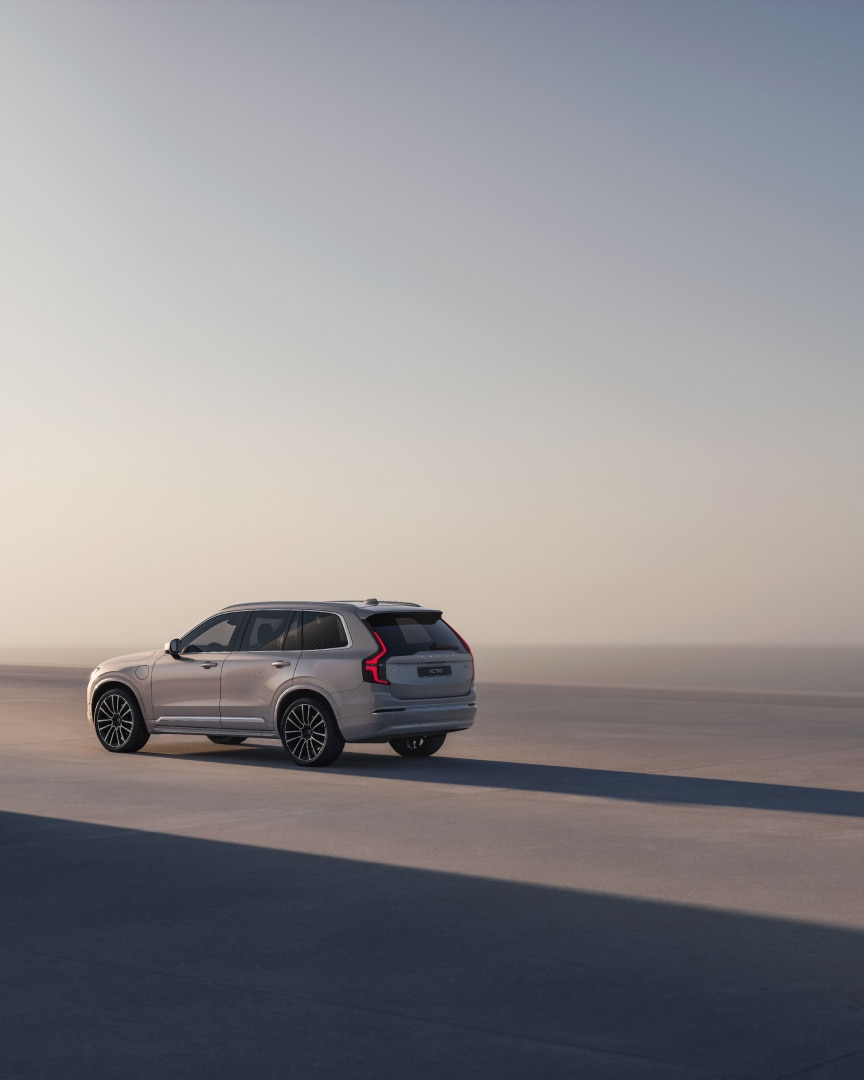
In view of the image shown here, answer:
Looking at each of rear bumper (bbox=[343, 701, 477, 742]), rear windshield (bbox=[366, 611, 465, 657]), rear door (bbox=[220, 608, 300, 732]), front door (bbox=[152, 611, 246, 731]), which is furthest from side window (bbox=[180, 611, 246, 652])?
rear bumper (bbox=[343, 701, 477, 742])

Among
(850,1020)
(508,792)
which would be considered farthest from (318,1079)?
(508,792)

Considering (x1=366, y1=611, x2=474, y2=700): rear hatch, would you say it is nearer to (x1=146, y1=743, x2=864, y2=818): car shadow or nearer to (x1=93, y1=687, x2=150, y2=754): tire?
(x1=146, y1=743, x2=864, y2=818): car shadow

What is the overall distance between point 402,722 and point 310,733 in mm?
1024

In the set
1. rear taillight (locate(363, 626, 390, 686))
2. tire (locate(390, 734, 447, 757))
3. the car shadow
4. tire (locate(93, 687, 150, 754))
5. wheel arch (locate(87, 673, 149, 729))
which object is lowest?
the car shadow

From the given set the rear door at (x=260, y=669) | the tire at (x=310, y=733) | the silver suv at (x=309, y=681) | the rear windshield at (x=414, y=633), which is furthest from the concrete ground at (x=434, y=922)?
the rear windshield at (x=414, y=633)

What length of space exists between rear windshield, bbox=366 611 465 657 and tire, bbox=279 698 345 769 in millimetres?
984

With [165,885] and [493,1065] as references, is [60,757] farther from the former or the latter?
[493,1065]

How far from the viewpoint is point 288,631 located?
16781 millimetres

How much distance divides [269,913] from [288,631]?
28.4 ft

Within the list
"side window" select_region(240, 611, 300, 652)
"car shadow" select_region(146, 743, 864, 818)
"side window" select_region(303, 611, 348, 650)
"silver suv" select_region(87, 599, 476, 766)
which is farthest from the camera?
"side window" select_region(240, 611, 300, 652)

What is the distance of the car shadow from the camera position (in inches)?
515

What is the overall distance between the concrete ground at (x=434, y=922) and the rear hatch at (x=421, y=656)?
96cm

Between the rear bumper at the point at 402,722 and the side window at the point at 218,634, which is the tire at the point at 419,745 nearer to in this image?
the rear bumper at the point at 402,722

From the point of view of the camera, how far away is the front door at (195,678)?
17.1 meters
